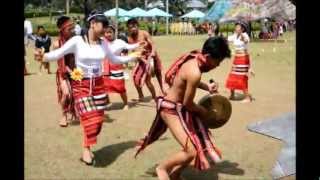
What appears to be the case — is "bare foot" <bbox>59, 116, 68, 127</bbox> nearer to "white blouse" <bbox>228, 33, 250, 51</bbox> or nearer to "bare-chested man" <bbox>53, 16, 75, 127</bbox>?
"bare-chested man" <bbox>53, 16, 75, 127</bbox>

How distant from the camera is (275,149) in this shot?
6.64 metres

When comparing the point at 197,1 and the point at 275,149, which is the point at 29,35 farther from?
the point at 197,1

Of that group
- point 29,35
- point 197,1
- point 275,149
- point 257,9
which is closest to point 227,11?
point 257,9

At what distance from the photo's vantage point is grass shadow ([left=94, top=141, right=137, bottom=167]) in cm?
611

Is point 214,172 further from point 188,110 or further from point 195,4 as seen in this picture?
point 195,4

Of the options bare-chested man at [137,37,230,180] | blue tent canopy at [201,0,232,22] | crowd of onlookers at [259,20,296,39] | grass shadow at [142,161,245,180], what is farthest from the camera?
blue tent canopy at [201,0,232,22]

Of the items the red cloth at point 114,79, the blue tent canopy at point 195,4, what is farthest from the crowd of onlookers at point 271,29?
the blue tent canopy at point 195,4

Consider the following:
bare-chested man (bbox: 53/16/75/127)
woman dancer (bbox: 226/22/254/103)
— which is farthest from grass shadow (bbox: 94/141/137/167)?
woman dancer (bbox: 226/22/254/103)

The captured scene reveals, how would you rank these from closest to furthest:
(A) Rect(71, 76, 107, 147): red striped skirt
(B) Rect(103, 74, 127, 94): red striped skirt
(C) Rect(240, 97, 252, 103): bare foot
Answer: (A) Rect(71, 76, 107, 147): red striped skirt → (B) Rect(103, 74, 127, 94): red striped skirt → (C) Rect(240, 97, 252, 103): bare foot

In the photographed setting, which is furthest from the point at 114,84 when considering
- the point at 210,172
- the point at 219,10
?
the point at 219,10

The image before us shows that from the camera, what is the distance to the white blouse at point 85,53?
19.8 feet

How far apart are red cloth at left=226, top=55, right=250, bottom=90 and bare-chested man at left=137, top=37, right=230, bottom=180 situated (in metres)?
4.84

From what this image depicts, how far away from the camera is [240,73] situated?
10109 millimetres
